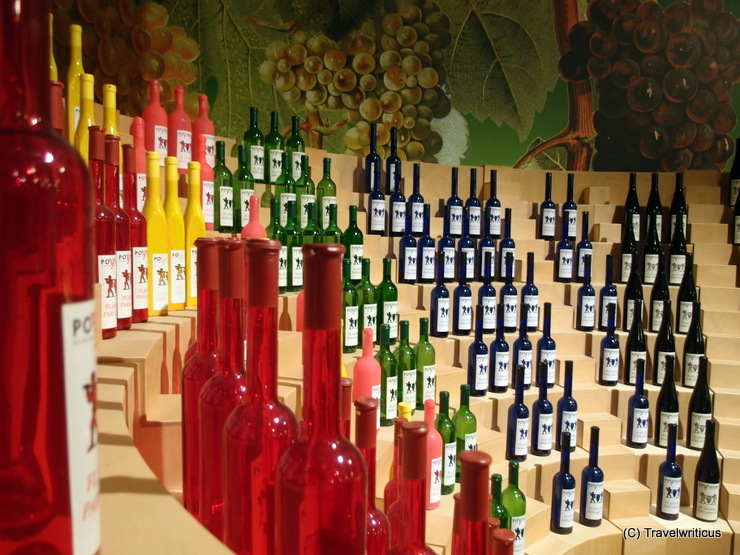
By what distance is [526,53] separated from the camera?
4.16 metres

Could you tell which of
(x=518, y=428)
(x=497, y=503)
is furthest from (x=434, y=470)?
(x=518, y=428)

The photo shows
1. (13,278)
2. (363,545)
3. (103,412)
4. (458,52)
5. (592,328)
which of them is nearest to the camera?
(13,278)

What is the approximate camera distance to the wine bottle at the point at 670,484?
8.39ft

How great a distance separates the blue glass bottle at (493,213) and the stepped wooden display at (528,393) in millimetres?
204

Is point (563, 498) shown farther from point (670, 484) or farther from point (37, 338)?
point (37, 338)

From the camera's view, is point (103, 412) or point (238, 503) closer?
point (238, 503)

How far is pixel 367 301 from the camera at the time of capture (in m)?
2.48

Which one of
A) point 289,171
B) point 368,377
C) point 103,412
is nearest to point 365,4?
point 289,171

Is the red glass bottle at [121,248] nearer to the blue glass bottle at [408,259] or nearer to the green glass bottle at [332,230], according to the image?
the green glass bottle at [332,230]

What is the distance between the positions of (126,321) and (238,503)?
32.0 inches

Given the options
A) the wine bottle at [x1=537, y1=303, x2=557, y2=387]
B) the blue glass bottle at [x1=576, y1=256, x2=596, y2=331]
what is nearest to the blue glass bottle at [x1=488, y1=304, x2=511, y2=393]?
the wine bottle at [x1=537, y1=303, x2=557, y2=387]

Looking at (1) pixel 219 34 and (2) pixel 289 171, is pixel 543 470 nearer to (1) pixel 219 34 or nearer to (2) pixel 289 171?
(2) pixel 289 171

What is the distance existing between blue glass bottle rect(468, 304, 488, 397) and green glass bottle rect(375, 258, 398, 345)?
15.0 inches

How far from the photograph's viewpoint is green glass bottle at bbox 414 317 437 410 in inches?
92.1
